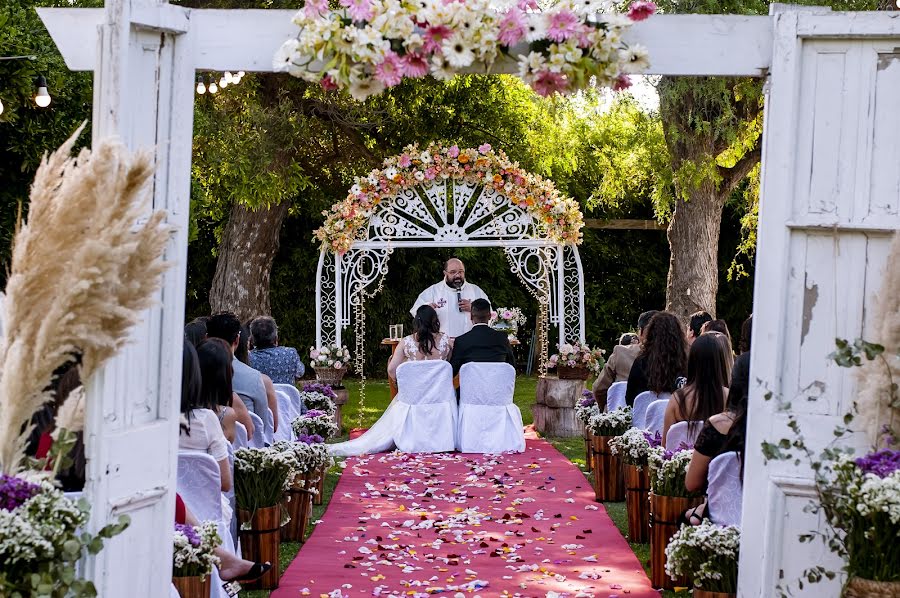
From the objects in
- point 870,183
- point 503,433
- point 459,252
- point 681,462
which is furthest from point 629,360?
point 459,252

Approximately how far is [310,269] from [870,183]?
13.5m

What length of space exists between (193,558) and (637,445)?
2.73 metres

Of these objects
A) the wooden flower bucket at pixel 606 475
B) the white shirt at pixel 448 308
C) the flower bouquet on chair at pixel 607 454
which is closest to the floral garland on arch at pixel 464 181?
the white shirt at pixel 448 308

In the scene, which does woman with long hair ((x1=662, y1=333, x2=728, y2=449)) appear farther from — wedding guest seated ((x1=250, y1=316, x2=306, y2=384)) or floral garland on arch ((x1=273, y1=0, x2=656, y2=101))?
wedding guest seated ((x1=250, y1=316, x2=306, y2=384))

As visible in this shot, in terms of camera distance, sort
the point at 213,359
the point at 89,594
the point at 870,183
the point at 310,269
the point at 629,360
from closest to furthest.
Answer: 1. the point at 89,594
2. the point at 870,183
3. the point at 213,359
4. the point at 629,360
5. the point at 310,269

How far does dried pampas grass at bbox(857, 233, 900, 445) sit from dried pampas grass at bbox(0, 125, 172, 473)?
2097 millimetres

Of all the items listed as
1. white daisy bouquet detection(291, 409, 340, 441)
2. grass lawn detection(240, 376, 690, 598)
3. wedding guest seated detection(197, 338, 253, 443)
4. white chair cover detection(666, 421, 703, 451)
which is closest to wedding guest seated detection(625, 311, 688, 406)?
grass lawn detection(240, 376, 690, 598)

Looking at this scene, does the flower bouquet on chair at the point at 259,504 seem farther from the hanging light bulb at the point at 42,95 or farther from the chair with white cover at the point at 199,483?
the hanging light bulb at the point at 42,95

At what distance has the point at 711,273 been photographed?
13195 mm

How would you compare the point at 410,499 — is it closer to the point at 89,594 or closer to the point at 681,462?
the point at 681,462

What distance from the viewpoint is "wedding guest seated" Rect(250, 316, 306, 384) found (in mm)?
8095

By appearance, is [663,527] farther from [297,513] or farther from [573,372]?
[573,372]

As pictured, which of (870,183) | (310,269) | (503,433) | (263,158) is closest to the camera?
(870,183)

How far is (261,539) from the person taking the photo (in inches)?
212
